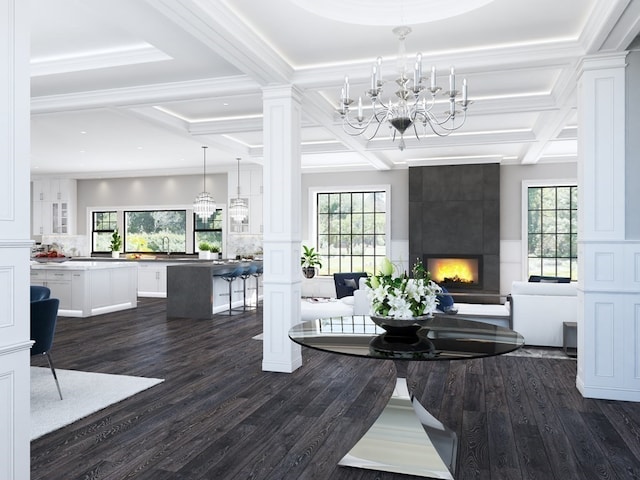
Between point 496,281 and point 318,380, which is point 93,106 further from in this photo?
point 496,281

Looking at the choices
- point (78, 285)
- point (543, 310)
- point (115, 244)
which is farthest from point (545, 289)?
point (115, 244)

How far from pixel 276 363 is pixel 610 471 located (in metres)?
2.78

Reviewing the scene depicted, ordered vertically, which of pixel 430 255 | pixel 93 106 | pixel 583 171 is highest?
pixel 93 106

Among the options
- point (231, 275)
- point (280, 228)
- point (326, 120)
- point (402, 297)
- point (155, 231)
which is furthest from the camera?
point (155, 231)

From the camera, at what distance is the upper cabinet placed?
38.8 ft

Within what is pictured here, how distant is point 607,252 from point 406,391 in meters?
2.16

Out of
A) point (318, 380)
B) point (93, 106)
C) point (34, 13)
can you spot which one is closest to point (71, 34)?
point (34, 13)

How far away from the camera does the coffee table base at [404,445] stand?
2.65 metres

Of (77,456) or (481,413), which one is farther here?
(481,413)

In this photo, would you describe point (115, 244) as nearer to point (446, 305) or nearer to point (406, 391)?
point (446, 305)

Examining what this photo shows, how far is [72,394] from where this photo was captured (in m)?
3.95

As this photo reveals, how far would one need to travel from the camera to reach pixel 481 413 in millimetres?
3564

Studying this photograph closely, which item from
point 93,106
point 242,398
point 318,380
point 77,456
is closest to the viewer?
point 77,456

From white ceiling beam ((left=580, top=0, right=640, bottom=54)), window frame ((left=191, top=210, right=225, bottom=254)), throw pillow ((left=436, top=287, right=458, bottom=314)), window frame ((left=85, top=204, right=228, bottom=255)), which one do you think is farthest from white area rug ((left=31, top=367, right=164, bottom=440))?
window frame ((left=85, top=204, right=228, bottom=255))
